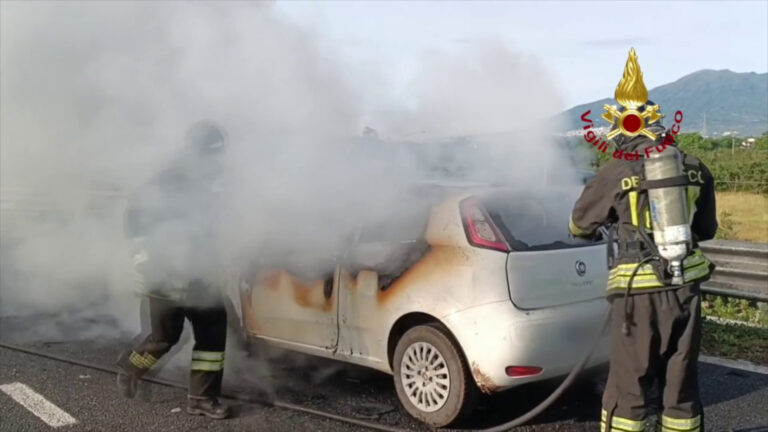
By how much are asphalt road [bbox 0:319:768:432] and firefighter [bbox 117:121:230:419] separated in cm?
22

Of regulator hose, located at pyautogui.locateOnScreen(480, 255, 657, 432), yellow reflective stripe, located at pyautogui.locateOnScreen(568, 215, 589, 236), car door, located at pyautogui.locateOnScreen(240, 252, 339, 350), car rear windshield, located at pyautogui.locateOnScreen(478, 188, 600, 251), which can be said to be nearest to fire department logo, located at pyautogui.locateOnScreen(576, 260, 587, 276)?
car rear windshield, located at pyautogui.locateOnScreen(478, 188, 600, 251)

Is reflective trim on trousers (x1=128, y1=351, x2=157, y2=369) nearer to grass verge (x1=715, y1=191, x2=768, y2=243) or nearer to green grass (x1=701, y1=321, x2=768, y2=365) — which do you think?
green grass (x1=701, y1=321, x2=768, y2=365)

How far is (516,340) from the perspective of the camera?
14.6ft

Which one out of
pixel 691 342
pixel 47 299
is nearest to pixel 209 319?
pixel 691 342

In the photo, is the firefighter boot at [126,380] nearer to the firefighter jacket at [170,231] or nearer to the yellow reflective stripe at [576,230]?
the firefighter jacket at [170,231]

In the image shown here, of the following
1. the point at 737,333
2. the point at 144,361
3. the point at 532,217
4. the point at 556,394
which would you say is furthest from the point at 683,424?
the point at 737,333

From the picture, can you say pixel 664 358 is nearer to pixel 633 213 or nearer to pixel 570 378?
pixel 570 378

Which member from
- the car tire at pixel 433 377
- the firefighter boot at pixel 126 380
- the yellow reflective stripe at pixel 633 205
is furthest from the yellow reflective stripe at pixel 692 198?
the firefighter boot at pixel 126 380

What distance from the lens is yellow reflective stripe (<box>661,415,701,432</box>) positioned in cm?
371

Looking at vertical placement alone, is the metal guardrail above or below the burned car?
below

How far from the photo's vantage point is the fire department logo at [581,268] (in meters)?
4.79

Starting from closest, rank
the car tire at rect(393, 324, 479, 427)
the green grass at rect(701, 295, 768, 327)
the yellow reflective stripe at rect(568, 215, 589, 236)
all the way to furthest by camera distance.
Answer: the yellow reflective stripe at rect(568, 215, 589, 236)
the car tire at rect(393, 324, 479, 427)
the green grass at rect(701, 295, 768, 327)

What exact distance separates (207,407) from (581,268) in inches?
98.6

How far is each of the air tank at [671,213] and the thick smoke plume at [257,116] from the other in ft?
5.01
